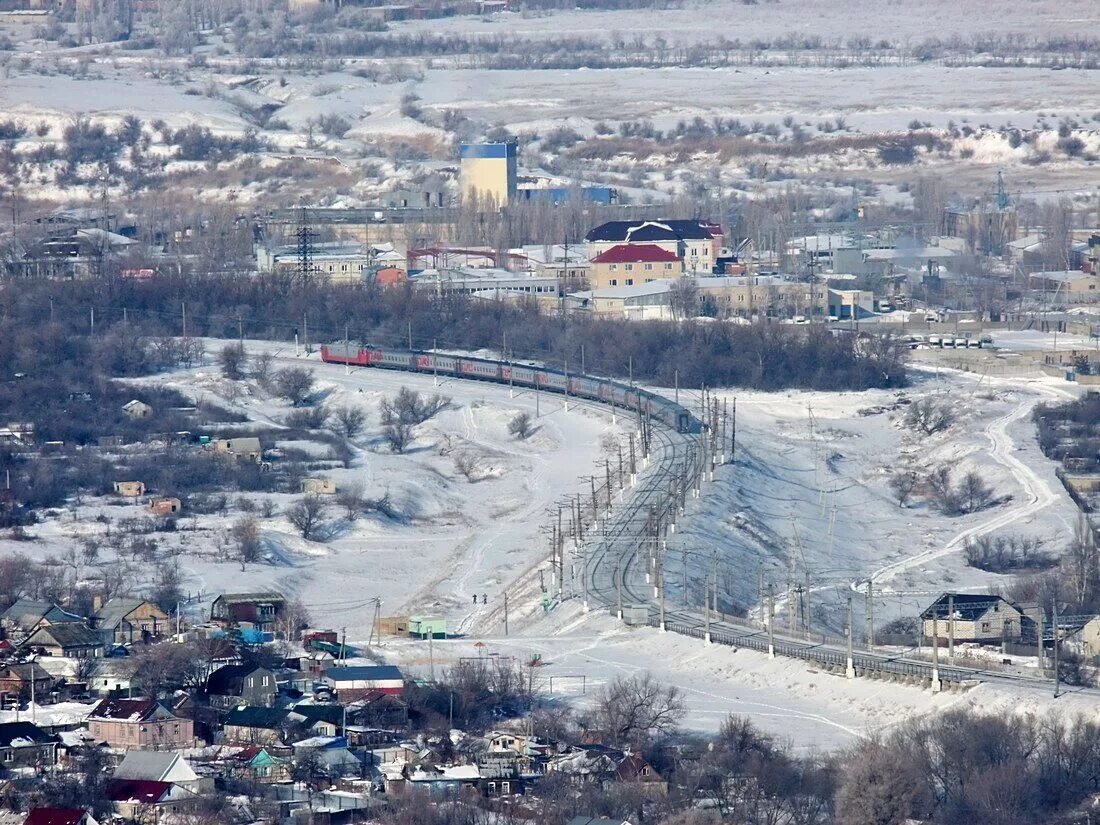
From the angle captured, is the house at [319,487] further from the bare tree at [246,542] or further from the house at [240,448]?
the bare tree at [246,542]

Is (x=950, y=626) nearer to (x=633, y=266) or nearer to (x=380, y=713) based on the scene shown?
(x=380, y=713)

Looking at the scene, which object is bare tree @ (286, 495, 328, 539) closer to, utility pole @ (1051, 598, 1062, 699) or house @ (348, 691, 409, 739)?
house @ (348, 691, 409, 739)

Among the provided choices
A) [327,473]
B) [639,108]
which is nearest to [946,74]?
[639,108]

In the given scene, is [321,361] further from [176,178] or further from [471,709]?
[176,178]

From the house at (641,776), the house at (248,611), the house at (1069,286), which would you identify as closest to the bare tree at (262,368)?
the house at (248,611)

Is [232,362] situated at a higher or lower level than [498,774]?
lower

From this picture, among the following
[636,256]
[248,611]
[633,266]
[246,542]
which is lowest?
[633,266]

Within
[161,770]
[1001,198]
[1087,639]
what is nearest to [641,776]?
[161,770]
